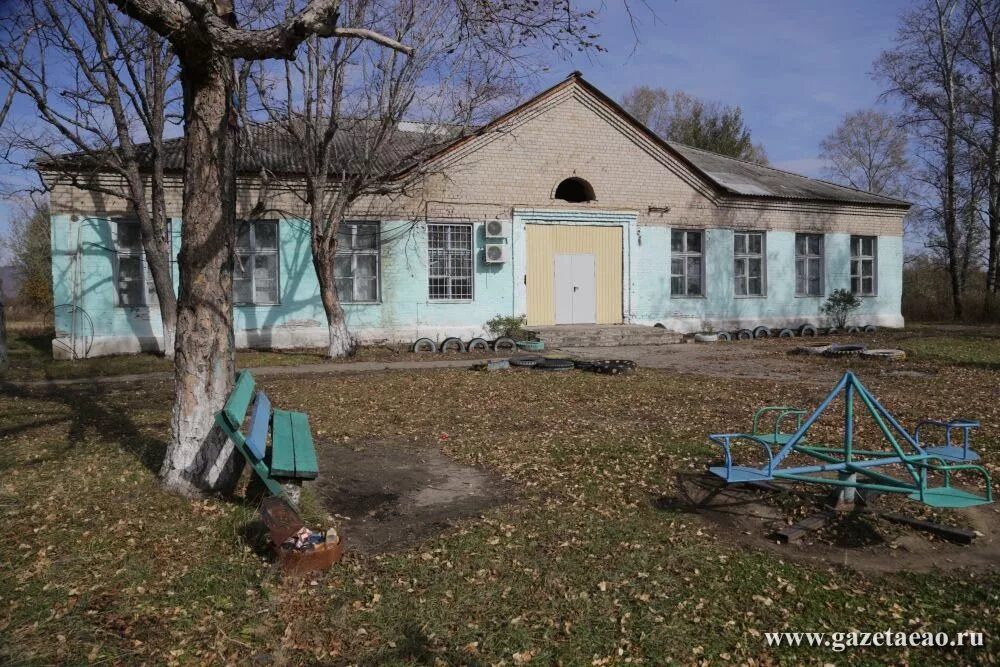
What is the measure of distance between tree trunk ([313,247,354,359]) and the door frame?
5092 mm

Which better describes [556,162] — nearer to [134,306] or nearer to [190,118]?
[134,306]

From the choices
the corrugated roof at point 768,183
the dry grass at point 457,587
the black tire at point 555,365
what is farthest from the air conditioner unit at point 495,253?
the dry grass at point 457,587

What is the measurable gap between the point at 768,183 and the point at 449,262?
1203 cm

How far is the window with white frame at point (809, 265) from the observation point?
74.1 feet

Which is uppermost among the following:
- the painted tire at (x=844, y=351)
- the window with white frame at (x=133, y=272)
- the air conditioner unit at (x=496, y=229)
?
→ the air conditioner unit at (x=496, y=229)

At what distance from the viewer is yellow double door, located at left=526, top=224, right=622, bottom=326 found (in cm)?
1892

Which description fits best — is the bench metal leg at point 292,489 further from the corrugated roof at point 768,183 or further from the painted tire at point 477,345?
the corrugated roof at point 768,183

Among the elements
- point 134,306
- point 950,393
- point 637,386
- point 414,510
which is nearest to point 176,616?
point 414,510

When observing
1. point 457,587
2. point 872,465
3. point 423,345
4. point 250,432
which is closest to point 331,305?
point 423,345

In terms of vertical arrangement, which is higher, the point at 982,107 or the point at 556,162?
the point at 982,107

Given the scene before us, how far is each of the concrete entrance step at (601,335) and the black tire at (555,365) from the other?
443 centimetres

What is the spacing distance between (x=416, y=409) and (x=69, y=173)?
11.2 meters

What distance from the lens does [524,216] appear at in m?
18.6

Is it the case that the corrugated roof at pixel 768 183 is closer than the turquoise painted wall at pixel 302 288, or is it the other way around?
the turquoise painted wall at pixel 302 288
